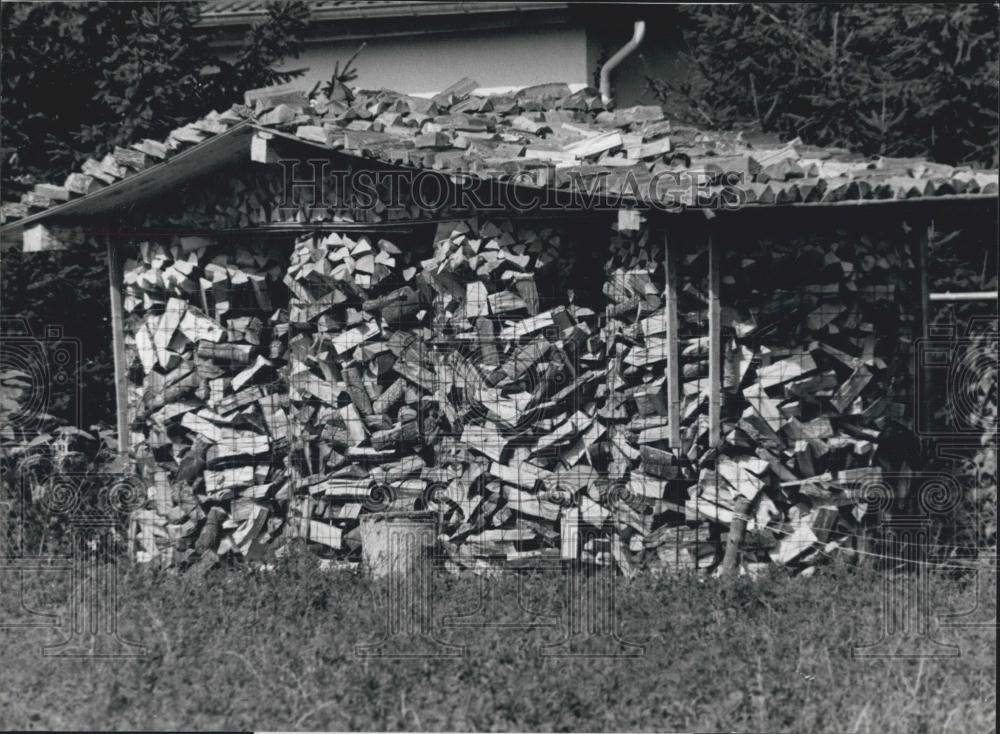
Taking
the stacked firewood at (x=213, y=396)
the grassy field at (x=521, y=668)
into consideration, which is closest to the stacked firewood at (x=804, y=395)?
the grassy field at (x=521, y=668)

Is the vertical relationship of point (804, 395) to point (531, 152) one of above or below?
below

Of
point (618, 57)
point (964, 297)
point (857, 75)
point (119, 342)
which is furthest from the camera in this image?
point (618, 57)

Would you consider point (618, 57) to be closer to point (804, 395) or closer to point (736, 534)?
point (804, 395)

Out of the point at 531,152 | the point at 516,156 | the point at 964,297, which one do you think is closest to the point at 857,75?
the point at 964,297

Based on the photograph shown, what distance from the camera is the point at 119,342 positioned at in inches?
356

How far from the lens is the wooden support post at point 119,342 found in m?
9.01

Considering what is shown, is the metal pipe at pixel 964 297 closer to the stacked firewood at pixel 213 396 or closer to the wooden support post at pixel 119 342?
the stacked firewood at pixel 213 396

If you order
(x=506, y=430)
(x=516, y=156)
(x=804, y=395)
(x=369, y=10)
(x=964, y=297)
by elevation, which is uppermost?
(x=369, y=10)

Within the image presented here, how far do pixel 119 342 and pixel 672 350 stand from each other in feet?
13.7

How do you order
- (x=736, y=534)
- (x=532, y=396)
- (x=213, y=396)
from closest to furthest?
(x=736, y=534), (x=532, y=396), (x=213, y=396)

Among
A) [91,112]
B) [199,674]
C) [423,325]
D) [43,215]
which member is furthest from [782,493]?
[91,112]

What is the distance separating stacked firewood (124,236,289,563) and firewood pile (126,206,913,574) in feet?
0.05

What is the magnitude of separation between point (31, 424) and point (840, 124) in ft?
27.4

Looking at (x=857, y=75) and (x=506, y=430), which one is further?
(x=857, y=75)
